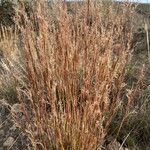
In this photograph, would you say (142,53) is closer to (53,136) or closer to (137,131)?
(137,131)

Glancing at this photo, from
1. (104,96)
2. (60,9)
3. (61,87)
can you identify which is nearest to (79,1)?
(60,9)

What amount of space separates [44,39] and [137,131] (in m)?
1.00

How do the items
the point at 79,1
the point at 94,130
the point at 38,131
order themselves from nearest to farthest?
the point at 94,130 < the point at 38,131 < the point at 79,1

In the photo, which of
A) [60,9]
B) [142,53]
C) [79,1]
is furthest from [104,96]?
[142,53]

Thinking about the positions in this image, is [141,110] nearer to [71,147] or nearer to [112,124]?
[112,124]

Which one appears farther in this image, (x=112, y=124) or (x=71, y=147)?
(x=112, y=124)

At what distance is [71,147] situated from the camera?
257 cm

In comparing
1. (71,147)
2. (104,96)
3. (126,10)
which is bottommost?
(71,147)

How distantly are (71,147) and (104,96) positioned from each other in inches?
14.9

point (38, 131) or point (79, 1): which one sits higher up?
point (79, 1)

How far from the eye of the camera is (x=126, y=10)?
3.30m

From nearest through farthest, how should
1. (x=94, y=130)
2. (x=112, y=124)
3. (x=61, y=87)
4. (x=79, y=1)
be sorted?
(x=94, y=130) < (x=61, y=87) < (x=112, y=124) < (x=79, y=1)

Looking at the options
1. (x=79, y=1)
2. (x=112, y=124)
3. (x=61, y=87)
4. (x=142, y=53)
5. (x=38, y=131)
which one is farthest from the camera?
(x=142, y=53)

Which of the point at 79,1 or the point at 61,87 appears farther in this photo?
the point at 79,1
